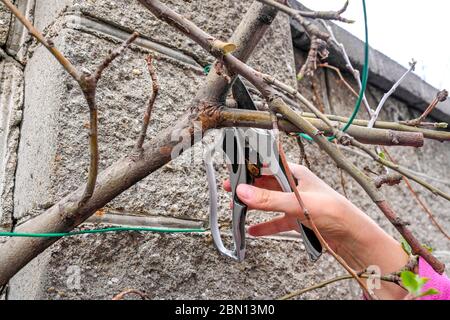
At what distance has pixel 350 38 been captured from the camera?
53.9 inches

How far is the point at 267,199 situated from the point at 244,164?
0.26 ft

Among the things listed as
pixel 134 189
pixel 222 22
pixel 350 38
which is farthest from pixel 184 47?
pixel 350 38

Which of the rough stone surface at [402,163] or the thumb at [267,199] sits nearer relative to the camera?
the thumb at [267,199]

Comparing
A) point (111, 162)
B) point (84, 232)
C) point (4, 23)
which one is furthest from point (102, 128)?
point (4, 23)

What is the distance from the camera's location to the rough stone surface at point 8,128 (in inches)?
28.0

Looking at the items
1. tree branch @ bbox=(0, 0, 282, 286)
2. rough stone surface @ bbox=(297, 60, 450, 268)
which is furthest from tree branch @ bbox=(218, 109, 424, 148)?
rough stone surface @ bbox=(297, 60, 450, 268)

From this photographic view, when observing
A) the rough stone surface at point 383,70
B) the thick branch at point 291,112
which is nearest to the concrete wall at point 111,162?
the thick branch at point 291,112

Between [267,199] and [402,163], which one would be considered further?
[402,163]

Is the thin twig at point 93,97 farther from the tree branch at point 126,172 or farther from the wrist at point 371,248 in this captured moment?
the wrist at point 371,248

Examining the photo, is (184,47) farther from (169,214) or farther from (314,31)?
(314,31)

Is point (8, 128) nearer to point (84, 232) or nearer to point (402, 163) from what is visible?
point (84, 232)

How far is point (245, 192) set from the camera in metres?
0.60

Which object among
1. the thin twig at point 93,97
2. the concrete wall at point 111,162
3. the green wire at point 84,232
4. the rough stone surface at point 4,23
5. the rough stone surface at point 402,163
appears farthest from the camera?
the rough stone surface at point 402,163
